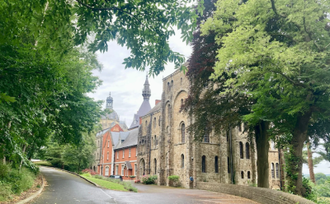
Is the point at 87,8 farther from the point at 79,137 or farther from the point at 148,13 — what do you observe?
the point at 79,137

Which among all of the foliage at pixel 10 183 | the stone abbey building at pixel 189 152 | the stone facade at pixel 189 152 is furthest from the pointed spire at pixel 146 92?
the foliage at pixel 10 183

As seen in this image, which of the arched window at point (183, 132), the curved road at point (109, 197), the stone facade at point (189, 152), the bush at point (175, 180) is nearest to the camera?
the curved road at point (109, 197)

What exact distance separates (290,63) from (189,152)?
19630mm

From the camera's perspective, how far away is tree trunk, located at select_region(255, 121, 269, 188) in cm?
1683

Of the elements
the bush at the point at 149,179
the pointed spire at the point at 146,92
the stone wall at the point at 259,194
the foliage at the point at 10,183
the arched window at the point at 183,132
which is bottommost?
the bush at the point at 149,179

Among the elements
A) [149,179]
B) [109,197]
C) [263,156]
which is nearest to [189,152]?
[149,179]

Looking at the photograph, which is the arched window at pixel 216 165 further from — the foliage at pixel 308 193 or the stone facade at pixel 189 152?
the foliage at pixel 308 193

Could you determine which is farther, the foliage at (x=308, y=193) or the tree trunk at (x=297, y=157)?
the foliage at (x=308, y=193)

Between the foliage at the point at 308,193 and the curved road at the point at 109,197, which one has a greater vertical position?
the foliage at the point at 308,193

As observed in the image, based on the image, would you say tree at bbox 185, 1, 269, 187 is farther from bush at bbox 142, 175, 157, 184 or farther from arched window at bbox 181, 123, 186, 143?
bush at bbox 142, 175, 157, 184

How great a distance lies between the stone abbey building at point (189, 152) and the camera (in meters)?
29.4

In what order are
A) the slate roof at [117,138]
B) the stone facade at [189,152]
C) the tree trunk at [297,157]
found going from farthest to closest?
the slate roof at [117,138] → the stone facade at [189,152] → the tree trunk at [297,157]

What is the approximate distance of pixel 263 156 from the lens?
17.1 metres

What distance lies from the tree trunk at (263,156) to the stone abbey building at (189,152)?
11.6 meters
